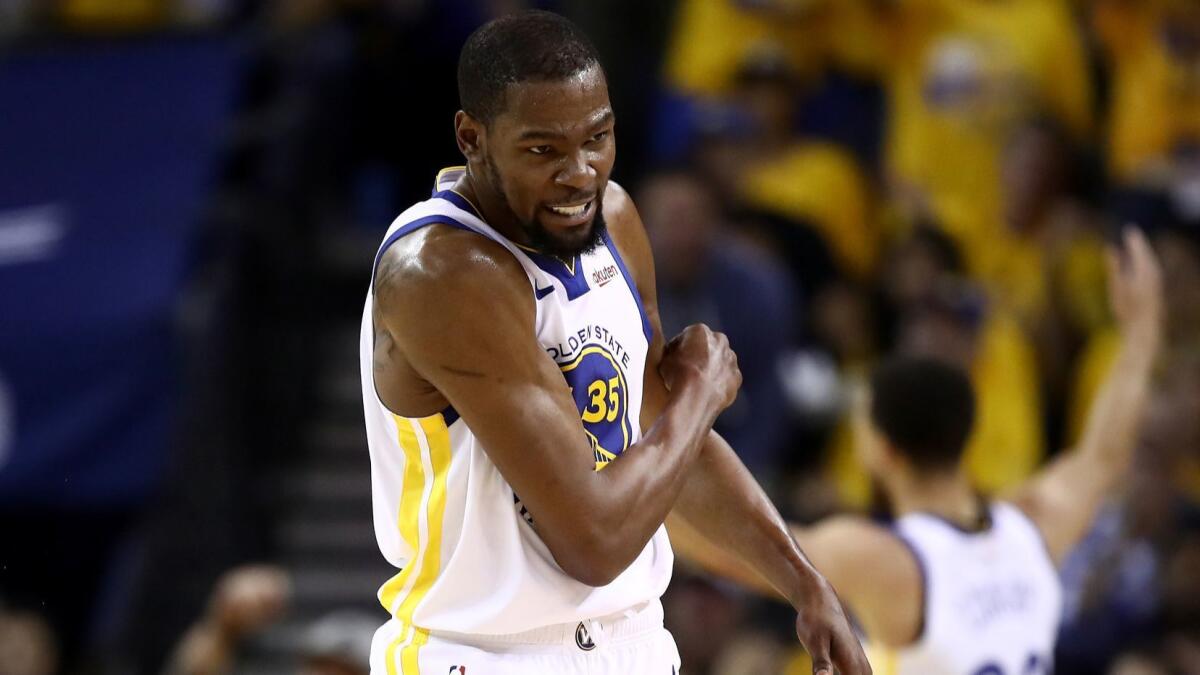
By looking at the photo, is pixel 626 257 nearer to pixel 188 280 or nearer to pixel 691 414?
pixel 691 414

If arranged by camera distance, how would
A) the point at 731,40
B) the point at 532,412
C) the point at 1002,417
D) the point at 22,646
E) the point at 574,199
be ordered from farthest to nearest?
the point at 731,40, the point at 1002,417, the point at 22,646, the point at 574,199, the point at 532,412

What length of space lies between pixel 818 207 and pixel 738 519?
5.34m

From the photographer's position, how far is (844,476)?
Answer: 849cm

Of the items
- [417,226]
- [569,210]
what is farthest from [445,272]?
[569,210]

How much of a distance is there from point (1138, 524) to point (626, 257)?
163 inches

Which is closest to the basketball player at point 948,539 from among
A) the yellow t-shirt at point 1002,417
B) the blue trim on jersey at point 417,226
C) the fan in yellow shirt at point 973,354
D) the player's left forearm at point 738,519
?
the player's left forearm at point 738,519

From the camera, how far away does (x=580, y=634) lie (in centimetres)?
375

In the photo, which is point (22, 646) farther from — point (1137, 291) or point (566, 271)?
point (566, 271)

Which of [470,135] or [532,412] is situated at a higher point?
[470,135]

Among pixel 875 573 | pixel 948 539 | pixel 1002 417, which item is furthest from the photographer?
pixel 1002 417

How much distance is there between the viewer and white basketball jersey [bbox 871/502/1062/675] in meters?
5.03

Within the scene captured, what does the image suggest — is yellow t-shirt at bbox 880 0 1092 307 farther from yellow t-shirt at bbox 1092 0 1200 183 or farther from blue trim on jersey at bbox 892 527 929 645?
blue trim on jersey at bbox 892 527 929 645

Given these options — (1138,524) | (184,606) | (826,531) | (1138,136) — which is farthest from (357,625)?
(1138,136)

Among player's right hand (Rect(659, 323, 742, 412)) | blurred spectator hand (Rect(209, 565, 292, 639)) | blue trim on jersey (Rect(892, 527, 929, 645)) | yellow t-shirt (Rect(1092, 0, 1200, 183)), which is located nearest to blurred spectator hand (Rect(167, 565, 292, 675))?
blurred spectator hand (Rect(209, 565, 292, 639))
